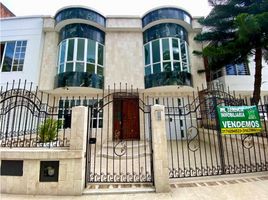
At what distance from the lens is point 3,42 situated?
11531mm

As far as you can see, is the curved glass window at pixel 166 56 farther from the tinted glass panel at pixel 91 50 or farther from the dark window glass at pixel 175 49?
the tinted glass panel at pixel 91 50

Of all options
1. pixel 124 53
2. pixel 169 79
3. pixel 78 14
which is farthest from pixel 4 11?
pixel 169 79

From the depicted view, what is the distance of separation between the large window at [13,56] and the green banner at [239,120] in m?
11.6

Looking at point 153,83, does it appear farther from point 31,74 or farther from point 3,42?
point 3,42

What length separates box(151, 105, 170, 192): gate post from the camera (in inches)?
147

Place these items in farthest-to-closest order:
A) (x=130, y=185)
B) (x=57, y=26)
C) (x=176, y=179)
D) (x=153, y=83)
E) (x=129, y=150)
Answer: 1. (x=57, y=26)
2. (x=153, y=83)
3. (x=129, y=150)
4. (x=176, y=179)
5. (x=130, y=185)

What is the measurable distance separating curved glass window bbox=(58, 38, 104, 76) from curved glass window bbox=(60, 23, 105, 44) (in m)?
0.28

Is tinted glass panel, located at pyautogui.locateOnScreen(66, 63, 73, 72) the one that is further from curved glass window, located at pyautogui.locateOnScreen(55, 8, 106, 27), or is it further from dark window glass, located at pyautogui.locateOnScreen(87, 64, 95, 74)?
curved glass window, located at pyautogui.locateOnScreen(55, 8, 106, 27)

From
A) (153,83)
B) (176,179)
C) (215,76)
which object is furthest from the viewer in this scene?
(215,76)

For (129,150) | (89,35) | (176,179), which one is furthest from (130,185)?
(89,35)

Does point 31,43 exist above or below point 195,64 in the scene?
above

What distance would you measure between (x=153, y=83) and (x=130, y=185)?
7.35 metres

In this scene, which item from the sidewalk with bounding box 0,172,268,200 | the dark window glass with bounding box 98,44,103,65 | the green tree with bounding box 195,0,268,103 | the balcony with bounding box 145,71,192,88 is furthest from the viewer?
the dark window glass with bounding box 98,44,103,65

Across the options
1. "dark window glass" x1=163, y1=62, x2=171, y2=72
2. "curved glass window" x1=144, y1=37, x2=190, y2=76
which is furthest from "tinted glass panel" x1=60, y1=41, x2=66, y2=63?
"dark window glass" x1=163, y1=62, x2=171, y2=72
